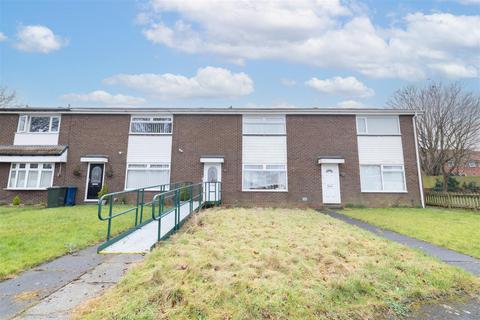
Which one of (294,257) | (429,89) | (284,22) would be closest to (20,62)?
(284,22)

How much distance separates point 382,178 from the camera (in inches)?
523

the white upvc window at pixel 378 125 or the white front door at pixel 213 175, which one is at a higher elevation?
the white upvc window at pixel 378 125

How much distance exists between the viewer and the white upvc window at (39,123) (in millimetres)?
13781

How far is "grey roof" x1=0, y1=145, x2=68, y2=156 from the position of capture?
12.7m

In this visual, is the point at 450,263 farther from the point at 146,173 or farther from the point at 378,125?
the point at 146,173

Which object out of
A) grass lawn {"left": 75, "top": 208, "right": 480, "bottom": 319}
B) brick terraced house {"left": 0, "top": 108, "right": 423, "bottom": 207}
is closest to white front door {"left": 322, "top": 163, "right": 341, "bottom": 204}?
brick terraced house {"left": 0, "top": 108, "right": 423, "bottom": 207}

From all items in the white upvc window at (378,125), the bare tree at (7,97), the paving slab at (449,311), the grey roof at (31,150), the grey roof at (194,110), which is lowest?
the paving slab at (449,311)

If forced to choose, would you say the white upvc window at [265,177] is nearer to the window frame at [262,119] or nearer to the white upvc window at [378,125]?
the window frame at [262,119]

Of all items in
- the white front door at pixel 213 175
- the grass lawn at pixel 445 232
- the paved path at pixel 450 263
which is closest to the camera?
the paved path at pixel 450 263

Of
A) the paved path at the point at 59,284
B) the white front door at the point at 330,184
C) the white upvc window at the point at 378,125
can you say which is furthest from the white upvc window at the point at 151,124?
the white upvc window at the point at 378,125

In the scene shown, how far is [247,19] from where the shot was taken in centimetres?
1202

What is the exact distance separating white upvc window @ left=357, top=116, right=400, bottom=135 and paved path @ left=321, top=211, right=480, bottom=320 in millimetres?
7923

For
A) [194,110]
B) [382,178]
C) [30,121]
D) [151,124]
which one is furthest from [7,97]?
[382,178]

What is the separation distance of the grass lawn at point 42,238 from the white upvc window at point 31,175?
6.41 meters
